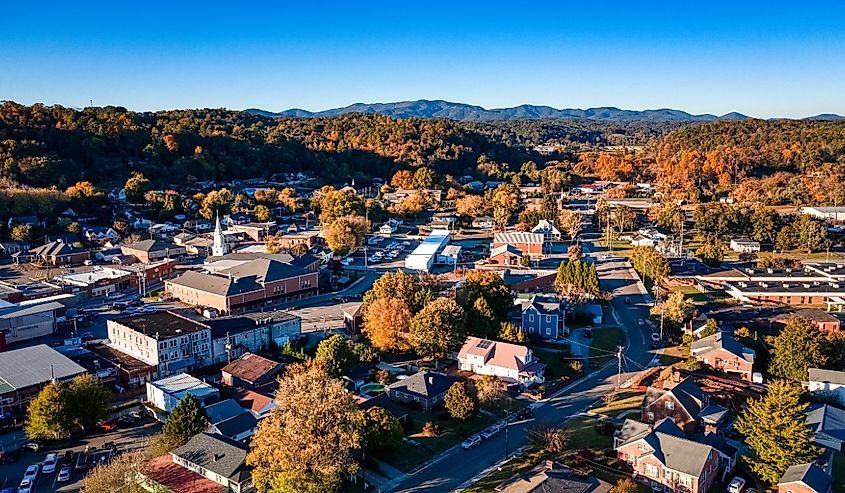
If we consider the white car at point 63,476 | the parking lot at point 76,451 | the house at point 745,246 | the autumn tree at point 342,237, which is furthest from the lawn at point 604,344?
the house at point 745,246

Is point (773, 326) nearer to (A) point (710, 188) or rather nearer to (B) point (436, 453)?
(B) point (436, 453)

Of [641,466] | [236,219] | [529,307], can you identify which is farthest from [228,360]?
[236,219]

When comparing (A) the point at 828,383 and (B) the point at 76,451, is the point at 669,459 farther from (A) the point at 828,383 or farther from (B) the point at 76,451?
(B) the point at 76,451

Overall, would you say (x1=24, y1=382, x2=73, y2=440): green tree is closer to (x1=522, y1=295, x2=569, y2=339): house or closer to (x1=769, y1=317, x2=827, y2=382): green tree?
(x1=522, y1=295, x2=569, y2=339): house

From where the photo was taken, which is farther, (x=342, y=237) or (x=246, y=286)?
(x=342, y=237)

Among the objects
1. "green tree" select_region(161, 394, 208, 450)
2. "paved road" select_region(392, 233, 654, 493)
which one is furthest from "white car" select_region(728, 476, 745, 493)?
"green tree" select_region(161, 394, 208, 450)

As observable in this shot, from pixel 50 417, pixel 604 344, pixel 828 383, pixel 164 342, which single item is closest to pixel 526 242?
pixel 604 344

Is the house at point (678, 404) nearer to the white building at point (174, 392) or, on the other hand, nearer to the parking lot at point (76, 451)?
the white building at point (174, 392)
